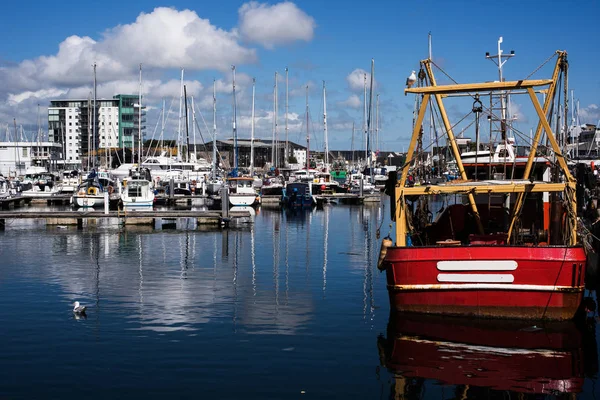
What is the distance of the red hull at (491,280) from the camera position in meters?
18.0

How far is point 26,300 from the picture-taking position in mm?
23203

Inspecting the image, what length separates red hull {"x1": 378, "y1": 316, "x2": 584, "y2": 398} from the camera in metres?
15.0

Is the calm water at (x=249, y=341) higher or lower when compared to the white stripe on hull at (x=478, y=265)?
lower

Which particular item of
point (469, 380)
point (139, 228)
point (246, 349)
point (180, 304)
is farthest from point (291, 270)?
point (139, 228)

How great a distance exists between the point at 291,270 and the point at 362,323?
10.2 m

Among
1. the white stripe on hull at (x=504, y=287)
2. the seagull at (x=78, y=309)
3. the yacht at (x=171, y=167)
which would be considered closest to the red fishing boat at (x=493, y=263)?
the white stripe on hull at (x=504, y=287)

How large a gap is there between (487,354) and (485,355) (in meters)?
0.09

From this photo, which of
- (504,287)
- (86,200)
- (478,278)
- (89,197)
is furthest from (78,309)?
(89,197)

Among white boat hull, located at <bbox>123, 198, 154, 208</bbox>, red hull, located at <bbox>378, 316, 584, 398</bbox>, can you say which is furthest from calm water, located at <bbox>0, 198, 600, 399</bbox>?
white boat hull, located at <bbox>123, 198, 154, 208</bbox>

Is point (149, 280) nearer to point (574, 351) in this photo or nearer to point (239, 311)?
point (239, 311)

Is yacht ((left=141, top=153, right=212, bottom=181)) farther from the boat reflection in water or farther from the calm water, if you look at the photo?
the boat reflection in water

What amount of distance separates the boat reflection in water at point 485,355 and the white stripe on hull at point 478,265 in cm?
158

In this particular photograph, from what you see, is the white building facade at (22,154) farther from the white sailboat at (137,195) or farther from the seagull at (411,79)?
the seagull at (411,79)

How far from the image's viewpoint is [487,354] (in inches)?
659
